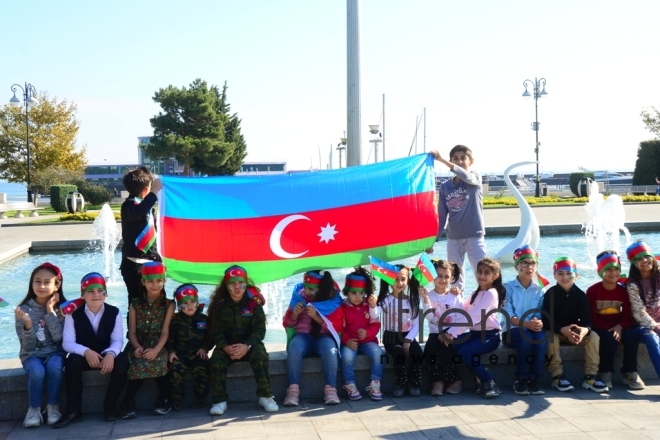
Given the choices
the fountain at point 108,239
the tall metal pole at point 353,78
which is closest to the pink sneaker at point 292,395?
the tall metal pole at point 353,78

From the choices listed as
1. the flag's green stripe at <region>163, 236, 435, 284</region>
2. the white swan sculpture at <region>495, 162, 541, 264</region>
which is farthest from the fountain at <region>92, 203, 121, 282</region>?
the flag's green stripe at <region>163, 236, 435, 284</region>

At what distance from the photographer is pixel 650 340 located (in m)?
5.63

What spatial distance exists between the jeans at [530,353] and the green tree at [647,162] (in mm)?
40147

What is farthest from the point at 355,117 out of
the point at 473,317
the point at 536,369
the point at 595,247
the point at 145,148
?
the point at 145,148

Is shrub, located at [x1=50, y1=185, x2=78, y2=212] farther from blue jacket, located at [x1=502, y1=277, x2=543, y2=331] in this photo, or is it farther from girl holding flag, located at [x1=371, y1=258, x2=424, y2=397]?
blue jacket, located at [x1=502, y1=277, x2=543, y2=331]

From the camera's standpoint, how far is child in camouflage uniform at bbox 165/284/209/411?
530cm

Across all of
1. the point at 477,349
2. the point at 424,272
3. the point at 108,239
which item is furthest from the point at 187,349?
the point at 108,239

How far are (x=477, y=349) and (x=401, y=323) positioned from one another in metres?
0.62

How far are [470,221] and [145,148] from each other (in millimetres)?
54325

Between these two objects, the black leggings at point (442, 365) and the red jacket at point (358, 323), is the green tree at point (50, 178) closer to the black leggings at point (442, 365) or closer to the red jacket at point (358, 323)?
the red jacket at point (358, 323)

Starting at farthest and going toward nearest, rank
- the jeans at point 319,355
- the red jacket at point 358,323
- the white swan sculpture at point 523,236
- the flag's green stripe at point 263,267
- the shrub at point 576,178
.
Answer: the shrub at point 576,178, the white swan sculpture at point 523,236, the flag's green stripe at point 263,267, the red jacket at point 358,323, the jeans at point 319,355

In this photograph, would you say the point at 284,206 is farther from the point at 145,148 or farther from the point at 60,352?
the point at 145,148

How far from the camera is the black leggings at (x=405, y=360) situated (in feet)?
18.3

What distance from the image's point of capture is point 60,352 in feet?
17.2
